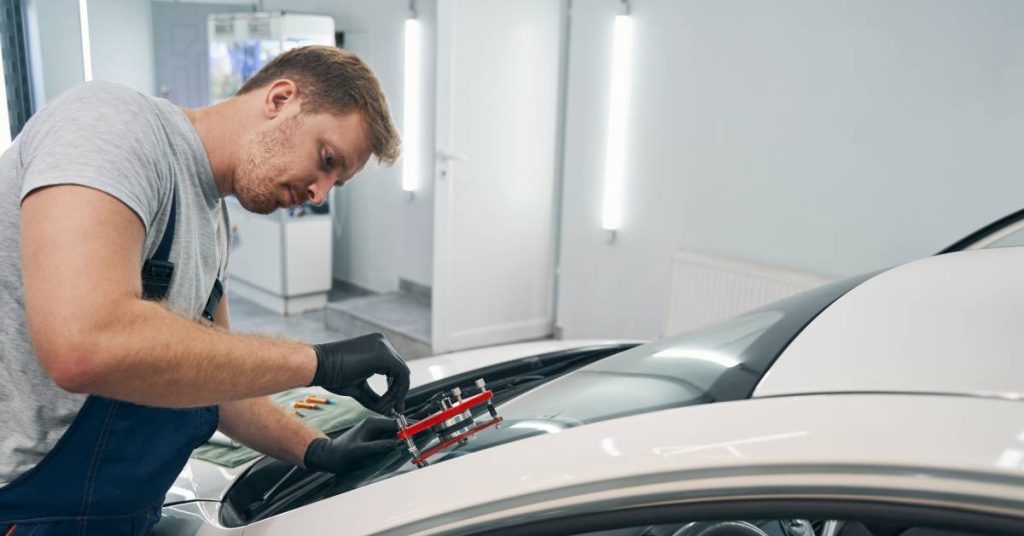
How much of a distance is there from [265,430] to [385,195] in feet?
14.0

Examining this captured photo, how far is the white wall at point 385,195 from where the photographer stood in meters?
5.05

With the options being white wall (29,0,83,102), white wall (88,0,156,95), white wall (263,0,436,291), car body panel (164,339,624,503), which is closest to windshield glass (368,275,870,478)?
car body panel (164,339,624,503)

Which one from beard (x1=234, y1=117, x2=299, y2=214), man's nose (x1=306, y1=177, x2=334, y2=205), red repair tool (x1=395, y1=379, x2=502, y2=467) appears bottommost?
red repair tool (x1=395, y1=379, x2=502, y2=467)

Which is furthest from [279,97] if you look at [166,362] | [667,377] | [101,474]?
[667,377]

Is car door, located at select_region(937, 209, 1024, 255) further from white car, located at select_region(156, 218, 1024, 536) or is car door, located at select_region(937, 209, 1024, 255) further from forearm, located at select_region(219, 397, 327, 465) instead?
forearm, located at select_region(219, 397, 327, 465)

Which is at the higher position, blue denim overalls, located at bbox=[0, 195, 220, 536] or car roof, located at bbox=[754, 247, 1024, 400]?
car roof, located at bbox=[754, 247, 1024, 400]

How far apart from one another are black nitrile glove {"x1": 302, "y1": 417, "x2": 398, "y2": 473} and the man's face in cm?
37

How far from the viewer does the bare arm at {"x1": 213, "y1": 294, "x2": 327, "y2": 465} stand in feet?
4.13

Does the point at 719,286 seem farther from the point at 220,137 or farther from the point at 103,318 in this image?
the point at 103,318

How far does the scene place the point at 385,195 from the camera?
5449 millimetres

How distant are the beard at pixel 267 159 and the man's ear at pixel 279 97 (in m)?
0.02

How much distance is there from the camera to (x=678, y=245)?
3.95 metres

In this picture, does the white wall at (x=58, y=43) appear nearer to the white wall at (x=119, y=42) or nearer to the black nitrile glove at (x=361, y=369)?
the white wall at (x=119, y=42)

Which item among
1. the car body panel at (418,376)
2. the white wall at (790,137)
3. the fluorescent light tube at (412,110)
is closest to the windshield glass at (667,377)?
the car body panel at (418,376)
